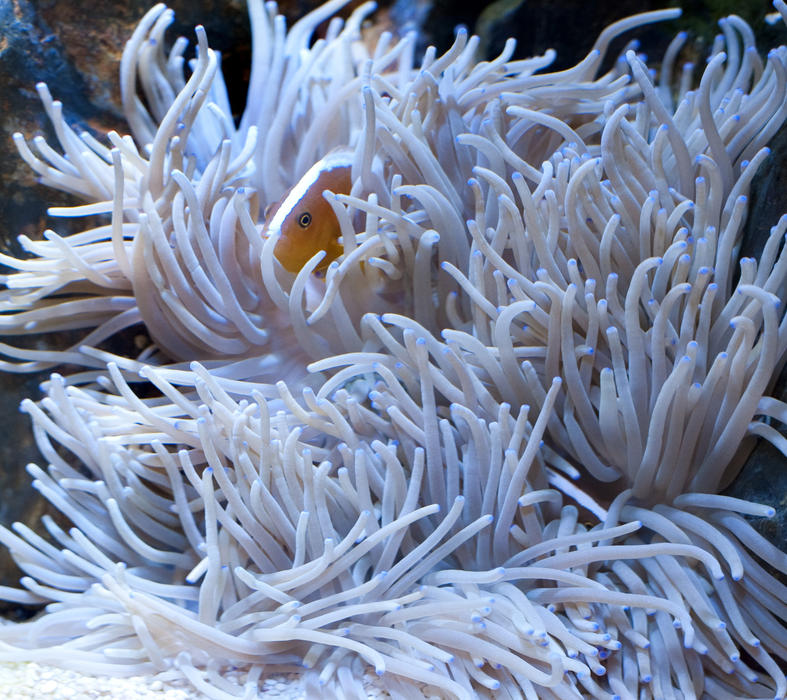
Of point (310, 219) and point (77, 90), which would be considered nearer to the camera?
point (310, 219)

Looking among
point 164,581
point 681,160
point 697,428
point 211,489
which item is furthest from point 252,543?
point 681,160

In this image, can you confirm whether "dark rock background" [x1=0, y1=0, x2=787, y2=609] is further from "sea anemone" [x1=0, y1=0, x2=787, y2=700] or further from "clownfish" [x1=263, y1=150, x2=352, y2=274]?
"clownfish" [x1=263, y1=150, x2=352, y2=274]

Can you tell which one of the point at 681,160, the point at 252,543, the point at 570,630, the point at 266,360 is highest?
the point at 681,160

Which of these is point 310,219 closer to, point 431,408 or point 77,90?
point 431,408

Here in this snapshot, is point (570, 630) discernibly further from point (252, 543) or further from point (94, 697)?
point (94, 697)

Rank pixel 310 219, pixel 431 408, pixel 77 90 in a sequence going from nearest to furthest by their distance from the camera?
pixel 431 408
pixel 310 219
pixel 77 90

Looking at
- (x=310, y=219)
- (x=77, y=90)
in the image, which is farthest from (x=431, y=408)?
(x=77, y=90)

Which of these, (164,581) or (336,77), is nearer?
(164,581)
